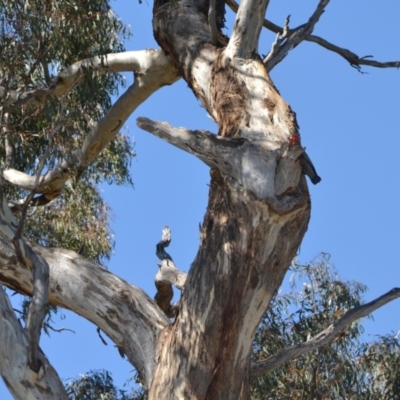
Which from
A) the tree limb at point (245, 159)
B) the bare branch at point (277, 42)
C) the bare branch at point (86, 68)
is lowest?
the tree limb at point (245, 159)

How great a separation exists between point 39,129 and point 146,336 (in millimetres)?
3263

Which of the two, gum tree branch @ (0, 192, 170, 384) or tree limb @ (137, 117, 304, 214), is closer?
tree limb @ (137, 117, 304, 214)

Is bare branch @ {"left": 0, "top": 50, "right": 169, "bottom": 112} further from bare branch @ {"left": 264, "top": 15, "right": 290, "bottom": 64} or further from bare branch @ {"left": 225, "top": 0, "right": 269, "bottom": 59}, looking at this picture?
bare branch @ {"left": 225, "top": 0, "right": 269, "bottom": 59}

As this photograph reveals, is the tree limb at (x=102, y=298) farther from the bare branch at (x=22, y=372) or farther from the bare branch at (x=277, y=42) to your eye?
the bare branch at (x=277, y=42)

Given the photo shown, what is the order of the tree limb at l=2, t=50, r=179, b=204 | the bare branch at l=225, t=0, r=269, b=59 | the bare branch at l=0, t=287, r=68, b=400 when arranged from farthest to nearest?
the tree limb at l=2, t=50, r=179, b=204 < the bare branch at l=225, t=0, r=269, b=59 < the bare branch at l=0, t=287, r=68, b=400

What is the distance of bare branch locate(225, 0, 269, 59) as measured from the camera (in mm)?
4680

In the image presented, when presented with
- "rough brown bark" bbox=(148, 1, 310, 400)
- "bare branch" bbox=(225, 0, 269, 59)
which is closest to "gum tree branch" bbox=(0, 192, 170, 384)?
"rough brown bark" bbox=(148, 1, 310, 400)

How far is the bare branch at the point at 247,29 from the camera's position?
→ 15.4ft

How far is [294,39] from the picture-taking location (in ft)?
18.0

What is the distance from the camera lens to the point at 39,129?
23.2 ft

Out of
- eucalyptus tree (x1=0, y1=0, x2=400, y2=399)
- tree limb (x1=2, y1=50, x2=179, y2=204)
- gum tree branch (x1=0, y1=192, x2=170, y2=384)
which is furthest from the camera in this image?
tree limb (x1=2, y1=50, x2=179, y2=204)

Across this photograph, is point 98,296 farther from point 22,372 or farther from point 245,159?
point 245,159

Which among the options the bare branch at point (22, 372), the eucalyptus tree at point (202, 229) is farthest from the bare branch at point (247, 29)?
the bare branch at point (22, 372)

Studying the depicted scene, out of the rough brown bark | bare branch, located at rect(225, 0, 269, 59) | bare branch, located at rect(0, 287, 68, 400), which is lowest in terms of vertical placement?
bare branch, located at rect(0, 287, 68, 400)
